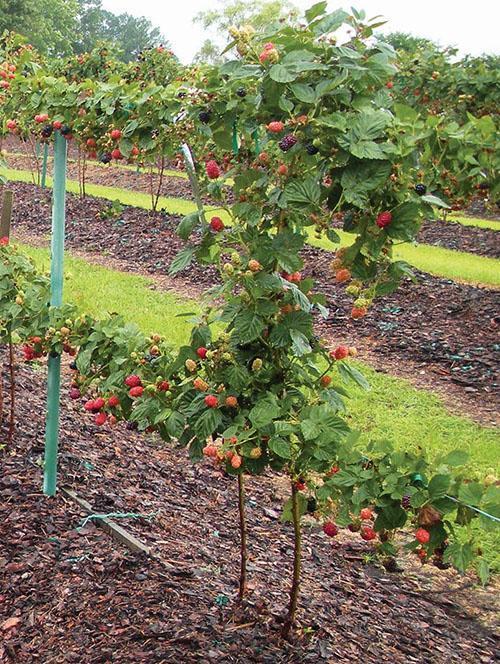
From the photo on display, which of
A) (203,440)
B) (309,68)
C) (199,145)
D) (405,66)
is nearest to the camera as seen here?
(309,68)

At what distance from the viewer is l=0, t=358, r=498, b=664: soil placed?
250cm

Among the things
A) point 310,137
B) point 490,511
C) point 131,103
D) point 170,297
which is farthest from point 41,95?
point 170,297

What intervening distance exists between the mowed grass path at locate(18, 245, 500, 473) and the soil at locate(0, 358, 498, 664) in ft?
2.48

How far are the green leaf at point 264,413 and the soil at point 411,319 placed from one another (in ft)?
11.7

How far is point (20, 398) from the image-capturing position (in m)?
4.46

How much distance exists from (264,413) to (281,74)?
0.85m

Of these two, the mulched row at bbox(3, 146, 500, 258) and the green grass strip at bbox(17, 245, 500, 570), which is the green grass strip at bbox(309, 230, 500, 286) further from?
the green grass strip at bbox(17, 245, 500, 570)

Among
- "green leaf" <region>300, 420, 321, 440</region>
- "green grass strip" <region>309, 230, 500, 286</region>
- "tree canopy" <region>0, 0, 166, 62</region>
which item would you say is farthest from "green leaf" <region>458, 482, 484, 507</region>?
"tree canopy" <region>0, 0, 166, 62</region>

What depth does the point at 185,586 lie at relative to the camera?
281 cm

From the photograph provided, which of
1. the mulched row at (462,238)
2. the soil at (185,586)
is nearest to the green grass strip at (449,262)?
the mulched row at (462,238)

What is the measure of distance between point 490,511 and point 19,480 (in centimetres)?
222

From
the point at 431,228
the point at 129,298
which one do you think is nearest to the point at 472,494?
the point at 129,298

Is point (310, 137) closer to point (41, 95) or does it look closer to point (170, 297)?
point (41, 95)

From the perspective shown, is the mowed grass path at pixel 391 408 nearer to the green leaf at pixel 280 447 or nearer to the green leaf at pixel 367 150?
the green leaf at pixel 280 447
